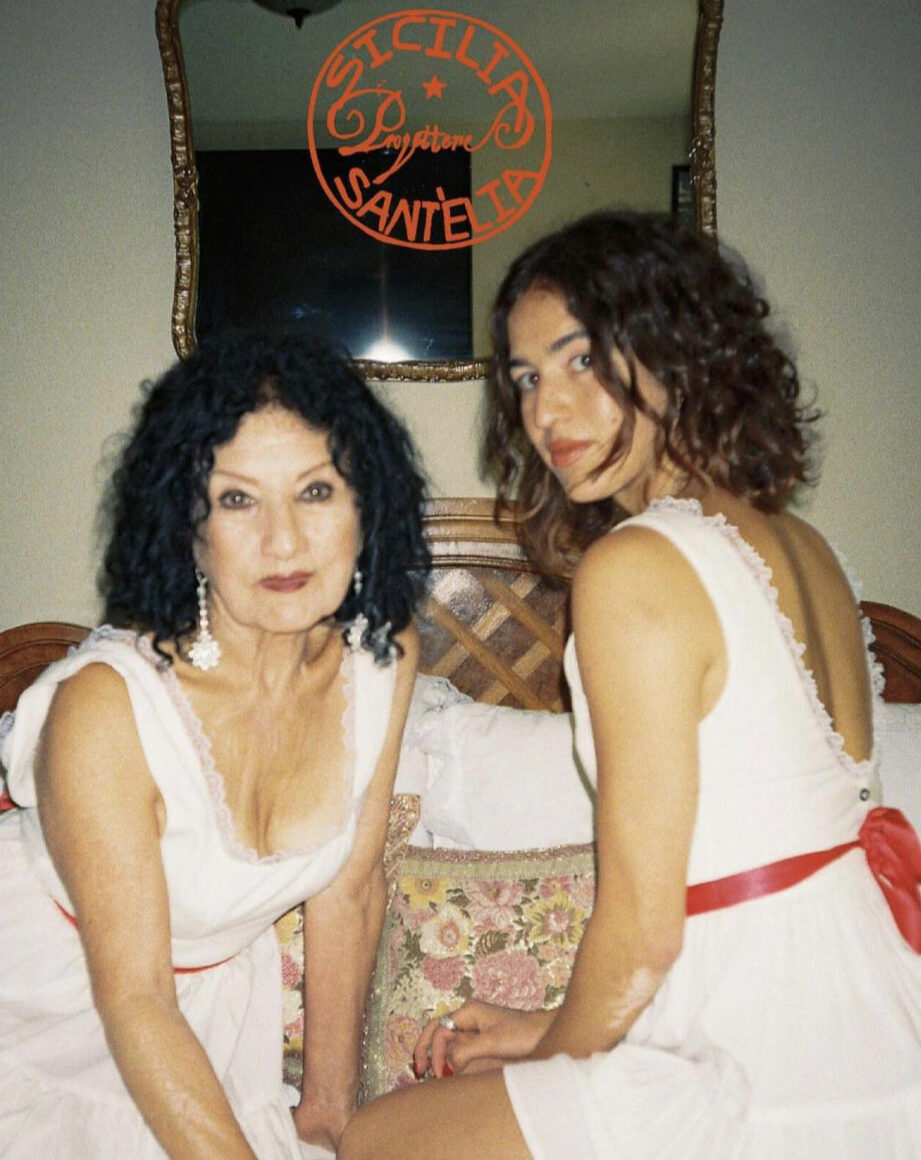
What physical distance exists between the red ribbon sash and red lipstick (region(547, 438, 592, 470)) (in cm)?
52

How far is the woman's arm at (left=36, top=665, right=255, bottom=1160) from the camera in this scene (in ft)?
3.58

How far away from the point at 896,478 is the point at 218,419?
1.51 m

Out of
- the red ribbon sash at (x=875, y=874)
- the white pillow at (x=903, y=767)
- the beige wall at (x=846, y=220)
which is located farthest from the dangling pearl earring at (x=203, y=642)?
the beige wall at (x=846, y=220)

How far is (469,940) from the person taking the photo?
58.4 inches

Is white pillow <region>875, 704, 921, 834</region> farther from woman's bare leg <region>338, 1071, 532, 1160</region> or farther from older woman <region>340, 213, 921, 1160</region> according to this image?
woman's bare leg <region>338, 1071, 532, 1160</region>

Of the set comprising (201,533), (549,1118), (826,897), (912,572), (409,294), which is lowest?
(549,1118)

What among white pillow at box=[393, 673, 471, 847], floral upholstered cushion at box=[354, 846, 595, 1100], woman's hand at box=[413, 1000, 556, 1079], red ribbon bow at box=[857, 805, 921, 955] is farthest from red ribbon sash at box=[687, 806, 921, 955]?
white pillow at box=[393, 673, 471, 847]

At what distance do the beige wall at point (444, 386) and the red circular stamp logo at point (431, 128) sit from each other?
350mm

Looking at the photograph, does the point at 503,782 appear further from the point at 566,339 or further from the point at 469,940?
the point at 566,339

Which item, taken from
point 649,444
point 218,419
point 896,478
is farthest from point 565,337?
point 896,478

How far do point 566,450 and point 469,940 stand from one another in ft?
2.54

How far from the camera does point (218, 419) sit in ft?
4.00

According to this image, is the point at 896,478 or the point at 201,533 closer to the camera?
the point at 201,533

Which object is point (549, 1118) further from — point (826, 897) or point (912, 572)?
point (912, 572)
